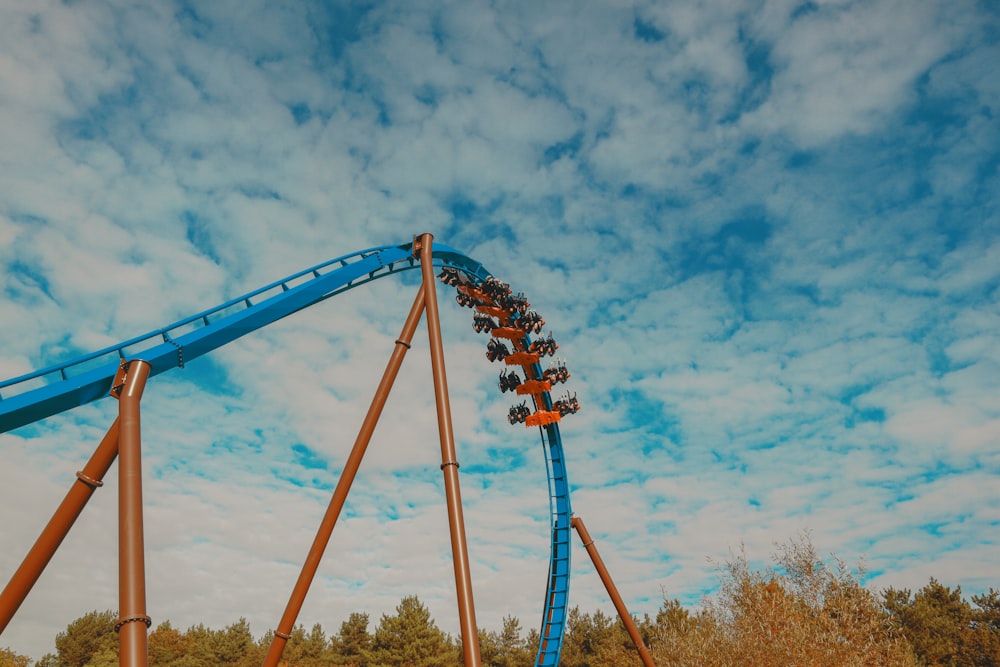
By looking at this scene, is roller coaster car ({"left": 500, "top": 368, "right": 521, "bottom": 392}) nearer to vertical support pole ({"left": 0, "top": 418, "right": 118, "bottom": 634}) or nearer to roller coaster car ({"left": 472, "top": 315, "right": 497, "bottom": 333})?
roller coaster car ({"left": 472, "top": 315, "right": 497, "bottom": 333})

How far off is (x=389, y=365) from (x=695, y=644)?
8.29 metres

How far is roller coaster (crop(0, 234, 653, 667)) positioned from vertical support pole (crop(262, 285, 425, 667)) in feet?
0.05

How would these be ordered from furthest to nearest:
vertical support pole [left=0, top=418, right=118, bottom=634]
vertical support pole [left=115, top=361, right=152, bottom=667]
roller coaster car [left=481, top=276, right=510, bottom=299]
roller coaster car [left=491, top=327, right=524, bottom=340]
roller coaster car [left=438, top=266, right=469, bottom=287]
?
roller coaster car [left=491, top=327, right=524, bottom=340] < roller coaster car [left=481, top=276, right=510, bottom=299] < roller coaster car [left=438, top=266, right=469, bottom=287] < vertical support pole [left=0, top=418, right=118, bottom=634] < vertical support pole [left=115, top=361, right=152, bottom=667]

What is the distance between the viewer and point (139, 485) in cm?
617

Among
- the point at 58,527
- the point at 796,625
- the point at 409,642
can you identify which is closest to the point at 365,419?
the point at 58,527

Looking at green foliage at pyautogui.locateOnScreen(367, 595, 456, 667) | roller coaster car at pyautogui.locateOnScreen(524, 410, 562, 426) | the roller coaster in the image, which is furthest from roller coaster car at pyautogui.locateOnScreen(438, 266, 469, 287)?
green foliage at pyautogui.locateOnScreen(367, 595, 456, 667)

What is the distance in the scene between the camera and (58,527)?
6.70 m

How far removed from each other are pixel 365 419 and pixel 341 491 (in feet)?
3.75

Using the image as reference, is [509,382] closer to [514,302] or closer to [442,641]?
[514,302]

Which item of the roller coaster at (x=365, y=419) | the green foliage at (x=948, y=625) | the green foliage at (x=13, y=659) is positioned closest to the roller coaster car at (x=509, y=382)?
the roller coaster at (x=365, y=419)

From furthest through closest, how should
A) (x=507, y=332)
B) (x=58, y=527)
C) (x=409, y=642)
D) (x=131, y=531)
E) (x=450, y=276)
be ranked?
1. (x=409, y=642)
2. (x=507, y=332)
3. (x=450, y=276)
4. (x=58, y=527)
5. (x=131, y=531)

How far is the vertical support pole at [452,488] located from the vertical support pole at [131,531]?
291 centimetres

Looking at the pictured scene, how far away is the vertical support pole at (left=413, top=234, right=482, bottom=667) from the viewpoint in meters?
7.11

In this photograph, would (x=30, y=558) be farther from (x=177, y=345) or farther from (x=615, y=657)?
(x=615, y=657)
